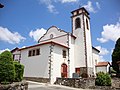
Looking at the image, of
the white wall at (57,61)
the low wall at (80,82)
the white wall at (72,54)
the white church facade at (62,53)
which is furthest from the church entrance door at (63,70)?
the low wall at (80,82)

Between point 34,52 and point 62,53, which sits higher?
point 34,52

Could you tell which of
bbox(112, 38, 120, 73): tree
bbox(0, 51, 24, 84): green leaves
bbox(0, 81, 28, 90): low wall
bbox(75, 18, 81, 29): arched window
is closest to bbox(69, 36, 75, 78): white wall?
bbox(75, 18, 81, 29): arched window

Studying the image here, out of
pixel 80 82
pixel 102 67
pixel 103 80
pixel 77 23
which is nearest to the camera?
pixel 103 80

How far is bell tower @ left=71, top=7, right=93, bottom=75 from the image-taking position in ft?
69.9

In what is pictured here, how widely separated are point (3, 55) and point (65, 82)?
31.5ft

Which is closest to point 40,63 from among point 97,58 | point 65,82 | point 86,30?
point 65,82

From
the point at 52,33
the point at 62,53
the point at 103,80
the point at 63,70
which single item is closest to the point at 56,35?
the point at 52,33

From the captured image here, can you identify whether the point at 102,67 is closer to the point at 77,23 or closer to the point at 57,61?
the point at 77,23

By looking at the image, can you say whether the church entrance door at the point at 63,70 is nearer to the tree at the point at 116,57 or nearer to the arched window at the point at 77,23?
the arched window at the point at 77,23

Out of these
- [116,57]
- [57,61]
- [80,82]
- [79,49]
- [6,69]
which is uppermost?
[79,49]

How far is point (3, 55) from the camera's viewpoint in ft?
29.1

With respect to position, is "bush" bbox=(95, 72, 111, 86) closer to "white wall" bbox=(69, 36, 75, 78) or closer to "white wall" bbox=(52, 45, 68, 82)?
"white wall" bbox=(52, 45, 68, 82)

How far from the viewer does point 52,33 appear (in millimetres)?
23766

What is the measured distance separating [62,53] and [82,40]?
457 centimetres
